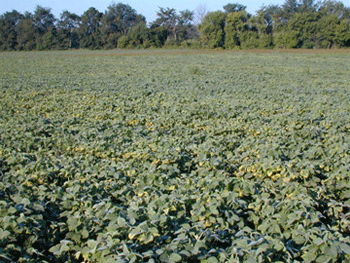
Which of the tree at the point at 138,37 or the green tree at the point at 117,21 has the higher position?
the green tree at the point at 117,21

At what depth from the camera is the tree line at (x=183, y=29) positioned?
6084 centimetres

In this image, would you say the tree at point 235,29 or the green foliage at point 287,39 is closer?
the green foliage at point 287,39

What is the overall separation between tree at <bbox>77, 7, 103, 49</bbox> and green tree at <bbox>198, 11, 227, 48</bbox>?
24.8 meters

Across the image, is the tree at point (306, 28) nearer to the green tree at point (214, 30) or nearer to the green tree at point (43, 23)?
the green tree at point (214, 30)

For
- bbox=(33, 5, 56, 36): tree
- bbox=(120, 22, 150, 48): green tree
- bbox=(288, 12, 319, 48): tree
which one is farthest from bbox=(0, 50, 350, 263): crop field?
bbox=(33, 5, 56, 36): tree

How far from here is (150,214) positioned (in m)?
3.18

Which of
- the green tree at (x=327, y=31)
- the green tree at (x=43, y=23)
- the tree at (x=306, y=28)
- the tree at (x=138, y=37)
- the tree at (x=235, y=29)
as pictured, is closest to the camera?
the green tree at (x=327, y=31)

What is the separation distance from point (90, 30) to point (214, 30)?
3271 centimetres

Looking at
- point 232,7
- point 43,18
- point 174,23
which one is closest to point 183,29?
point 174,23

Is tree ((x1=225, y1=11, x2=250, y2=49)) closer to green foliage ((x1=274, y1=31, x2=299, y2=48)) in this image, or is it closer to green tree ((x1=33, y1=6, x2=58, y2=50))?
green foliage ((x1=274, y1=31, x2=299, y2=48))

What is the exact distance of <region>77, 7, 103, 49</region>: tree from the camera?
78.0 meters

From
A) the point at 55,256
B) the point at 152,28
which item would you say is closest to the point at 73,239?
the point at 55,256

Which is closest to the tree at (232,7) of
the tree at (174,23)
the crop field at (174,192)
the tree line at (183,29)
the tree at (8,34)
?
the tree line at (183,29)

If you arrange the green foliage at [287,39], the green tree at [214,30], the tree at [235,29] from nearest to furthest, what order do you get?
the green foliage at [287,39], the tree at [235,29], the green tree at [214,30]
